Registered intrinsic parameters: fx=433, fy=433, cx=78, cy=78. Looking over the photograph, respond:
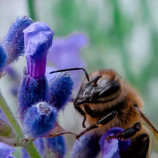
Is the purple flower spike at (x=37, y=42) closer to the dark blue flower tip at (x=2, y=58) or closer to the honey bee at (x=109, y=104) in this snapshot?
the dark blue flower tip at (x=2, y=58)

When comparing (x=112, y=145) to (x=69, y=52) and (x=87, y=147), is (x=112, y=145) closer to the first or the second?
(x=87, y=147)

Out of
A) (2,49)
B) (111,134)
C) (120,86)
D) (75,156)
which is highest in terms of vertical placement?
(2,49)

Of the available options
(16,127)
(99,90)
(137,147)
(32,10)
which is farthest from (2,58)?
(32,10)

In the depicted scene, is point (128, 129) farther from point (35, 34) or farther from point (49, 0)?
point (49, 0)

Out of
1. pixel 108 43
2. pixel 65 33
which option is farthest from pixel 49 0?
pixel 108 43

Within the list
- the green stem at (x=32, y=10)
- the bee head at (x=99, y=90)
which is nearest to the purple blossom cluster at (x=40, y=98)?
the bee head at (x=99, y=90)

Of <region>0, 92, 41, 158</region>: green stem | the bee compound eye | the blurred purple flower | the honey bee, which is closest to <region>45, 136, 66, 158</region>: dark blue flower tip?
the honey bee
